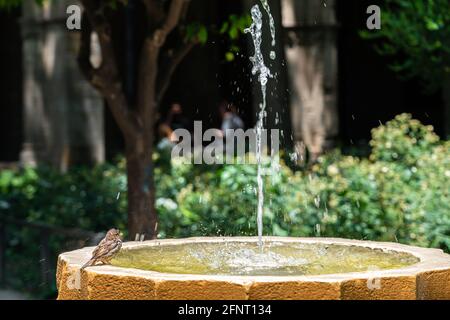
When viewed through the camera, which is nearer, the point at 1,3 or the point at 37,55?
the point at 1,3

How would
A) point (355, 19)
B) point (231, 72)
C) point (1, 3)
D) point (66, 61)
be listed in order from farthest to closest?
point (231, 72) < point (355, 19) < point (66, 61) < point (1, 3)

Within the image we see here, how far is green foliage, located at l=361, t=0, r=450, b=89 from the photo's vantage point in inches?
496

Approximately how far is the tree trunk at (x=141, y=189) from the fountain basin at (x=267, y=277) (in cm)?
315

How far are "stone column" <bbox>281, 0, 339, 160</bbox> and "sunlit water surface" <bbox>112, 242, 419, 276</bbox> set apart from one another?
25.7 feet

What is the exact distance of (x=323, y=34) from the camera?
50.6ft

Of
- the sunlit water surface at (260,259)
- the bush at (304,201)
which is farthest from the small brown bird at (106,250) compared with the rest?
the bush at (304,201)

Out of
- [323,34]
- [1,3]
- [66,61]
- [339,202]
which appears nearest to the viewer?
[339,202]

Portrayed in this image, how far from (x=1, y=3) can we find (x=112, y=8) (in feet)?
6.81

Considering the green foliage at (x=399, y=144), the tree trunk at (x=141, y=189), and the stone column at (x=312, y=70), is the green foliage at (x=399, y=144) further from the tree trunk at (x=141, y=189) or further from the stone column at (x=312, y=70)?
the stone column at (x=312, y=70)

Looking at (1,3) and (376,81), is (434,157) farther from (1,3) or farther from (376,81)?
(376,81)

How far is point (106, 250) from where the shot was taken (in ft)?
20.2

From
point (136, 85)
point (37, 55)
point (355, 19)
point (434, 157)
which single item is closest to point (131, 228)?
point (136, 85)

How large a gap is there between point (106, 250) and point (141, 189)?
4320 millimetres

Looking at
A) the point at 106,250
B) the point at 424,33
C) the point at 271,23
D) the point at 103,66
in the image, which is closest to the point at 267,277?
the point at 106,250
